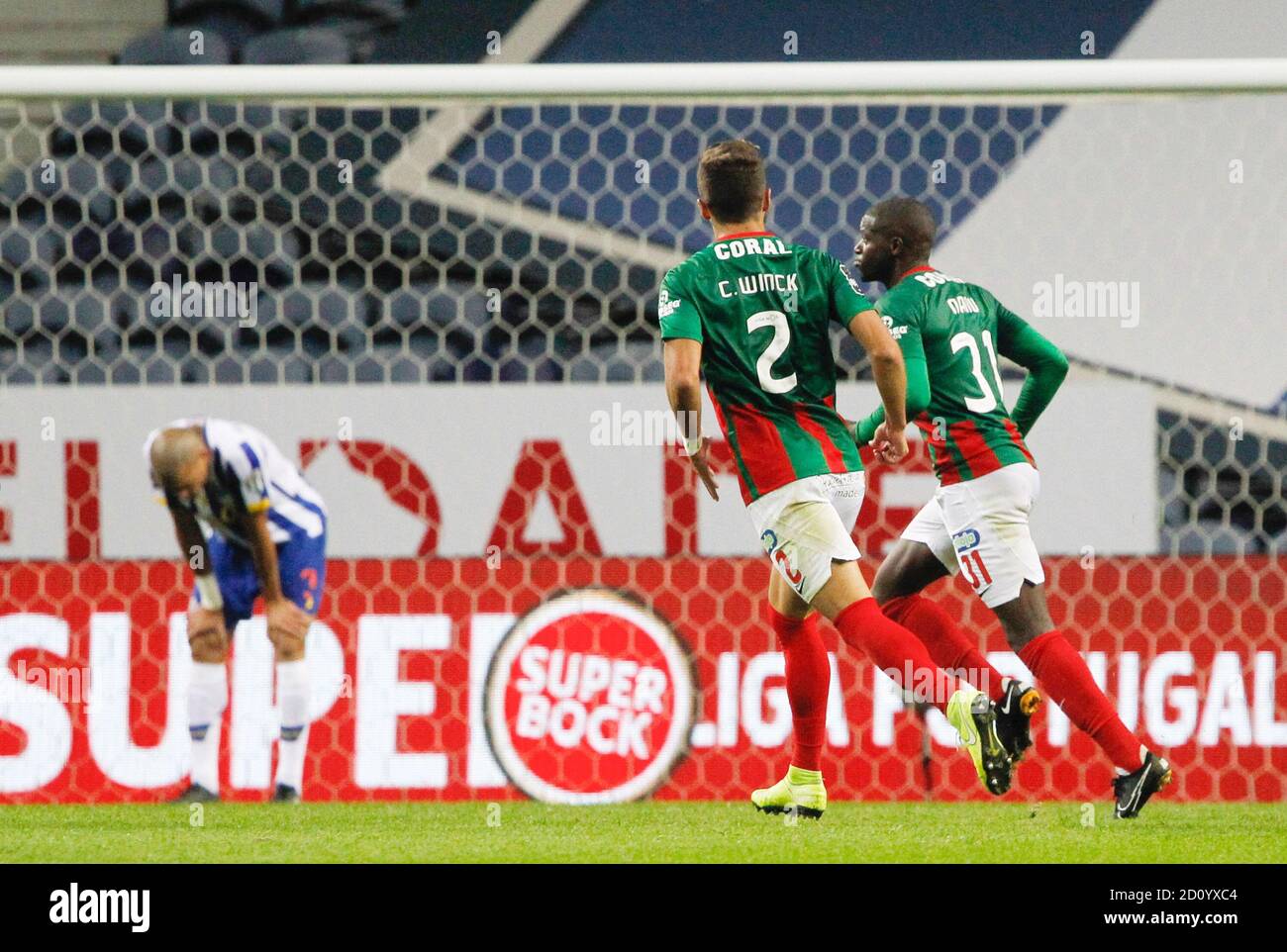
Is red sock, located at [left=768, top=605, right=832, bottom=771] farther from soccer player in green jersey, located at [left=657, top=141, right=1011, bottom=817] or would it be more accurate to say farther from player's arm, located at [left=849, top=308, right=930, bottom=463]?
player's arm, located at [left=849, top=308, right=930, bottom=463]

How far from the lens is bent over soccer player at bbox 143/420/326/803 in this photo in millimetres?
4473

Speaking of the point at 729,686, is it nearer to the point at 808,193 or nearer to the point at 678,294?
the point at 678,294

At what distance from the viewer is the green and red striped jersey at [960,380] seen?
379 cm

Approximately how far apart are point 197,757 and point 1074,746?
2.41m

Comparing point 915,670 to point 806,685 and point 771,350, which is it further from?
point 771,350

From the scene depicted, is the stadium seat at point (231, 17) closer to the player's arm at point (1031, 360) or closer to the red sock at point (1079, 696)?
the player's arm at point (1031, 360)

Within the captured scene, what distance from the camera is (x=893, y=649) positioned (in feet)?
11.0

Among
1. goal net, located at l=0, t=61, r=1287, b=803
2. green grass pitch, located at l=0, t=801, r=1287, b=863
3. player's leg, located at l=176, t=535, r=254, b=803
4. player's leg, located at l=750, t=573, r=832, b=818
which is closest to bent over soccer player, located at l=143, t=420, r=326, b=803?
player's leg, located at l=176, t=535, r=254, b=803

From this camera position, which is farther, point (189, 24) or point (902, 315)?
point (189, 24)

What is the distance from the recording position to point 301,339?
5.86m

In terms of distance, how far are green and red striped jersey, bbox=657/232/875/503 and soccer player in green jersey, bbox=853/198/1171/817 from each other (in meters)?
0.25

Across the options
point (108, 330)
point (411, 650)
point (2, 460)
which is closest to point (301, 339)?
point (108, 330)

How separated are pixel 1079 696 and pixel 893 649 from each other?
54 cm

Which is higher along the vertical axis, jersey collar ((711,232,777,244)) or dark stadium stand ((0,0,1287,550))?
dark stadium stand ((0,0,1287,550))
